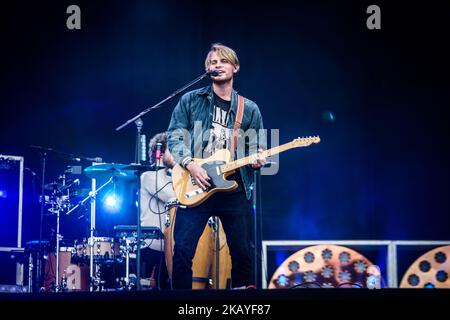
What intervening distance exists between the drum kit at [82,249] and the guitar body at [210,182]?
1646 mm

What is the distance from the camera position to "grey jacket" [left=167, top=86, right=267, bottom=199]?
16.9ft

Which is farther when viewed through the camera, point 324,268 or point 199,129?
point 324,268

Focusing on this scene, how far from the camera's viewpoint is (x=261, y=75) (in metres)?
7.43

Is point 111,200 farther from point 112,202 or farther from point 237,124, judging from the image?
point 237,124

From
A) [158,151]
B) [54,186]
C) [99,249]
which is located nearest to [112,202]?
[99,249]

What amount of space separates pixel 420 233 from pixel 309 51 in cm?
231

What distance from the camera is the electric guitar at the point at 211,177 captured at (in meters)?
4.98

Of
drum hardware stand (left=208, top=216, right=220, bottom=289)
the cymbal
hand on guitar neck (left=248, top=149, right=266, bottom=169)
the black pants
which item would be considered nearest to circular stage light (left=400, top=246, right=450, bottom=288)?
drum hardware stand (left=208, top=216, right=220, bottom=289)

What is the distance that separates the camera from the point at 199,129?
517 centimetres

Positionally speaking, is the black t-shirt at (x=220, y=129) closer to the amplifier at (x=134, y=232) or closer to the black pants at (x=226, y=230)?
the black pants at (x=226, y=230)

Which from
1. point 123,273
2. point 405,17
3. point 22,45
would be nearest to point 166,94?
point 22,45

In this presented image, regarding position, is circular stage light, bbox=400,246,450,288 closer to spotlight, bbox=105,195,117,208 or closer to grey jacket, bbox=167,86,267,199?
grey jacket, bbox=167,86,267,199

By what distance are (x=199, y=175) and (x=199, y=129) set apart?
0.38m

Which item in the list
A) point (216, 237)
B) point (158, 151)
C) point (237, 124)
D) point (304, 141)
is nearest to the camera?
point (237, 124)
